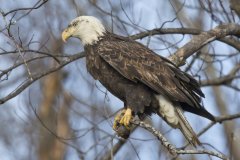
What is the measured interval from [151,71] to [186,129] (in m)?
0.64

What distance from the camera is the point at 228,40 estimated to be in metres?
7.20

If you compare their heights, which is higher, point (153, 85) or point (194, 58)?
point (194, 58)

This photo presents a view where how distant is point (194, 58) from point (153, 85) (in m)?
1.62

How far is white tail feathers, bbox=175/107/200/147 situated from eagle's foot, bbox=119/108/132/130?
1.40ft

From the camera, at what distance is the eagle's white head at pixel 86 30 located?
21.7 feet

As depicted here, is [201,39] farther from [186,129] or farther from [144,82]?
[186,129]

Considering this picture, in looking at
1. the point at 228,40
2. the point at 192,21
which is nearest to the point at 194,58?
the point at 228,40

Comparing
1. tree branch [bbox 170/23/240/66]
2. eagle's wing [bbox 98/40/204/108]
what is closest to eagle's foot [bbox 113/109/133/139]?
eagle's wing [bbox 98/40/204/108]

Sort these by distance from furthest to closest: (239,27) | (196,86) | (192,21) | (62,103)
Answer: (62,103) < (192,21) < (239,27) < (196,86)

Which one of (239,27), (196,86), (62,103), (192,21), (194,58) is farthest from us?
(62,103)

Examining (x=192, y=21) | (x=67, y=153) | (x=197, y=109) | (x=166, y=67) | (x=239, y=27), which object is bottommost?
(x=197, y=109)

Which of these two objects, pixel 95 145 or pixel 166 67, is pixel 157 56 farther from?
pixel 95 145

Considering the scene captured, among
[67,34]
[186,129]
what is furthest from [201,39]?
[67,34]

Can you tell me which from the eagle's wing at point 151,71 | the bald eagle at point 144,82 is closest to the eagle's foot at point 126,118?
the bald eagle at point 144,82
